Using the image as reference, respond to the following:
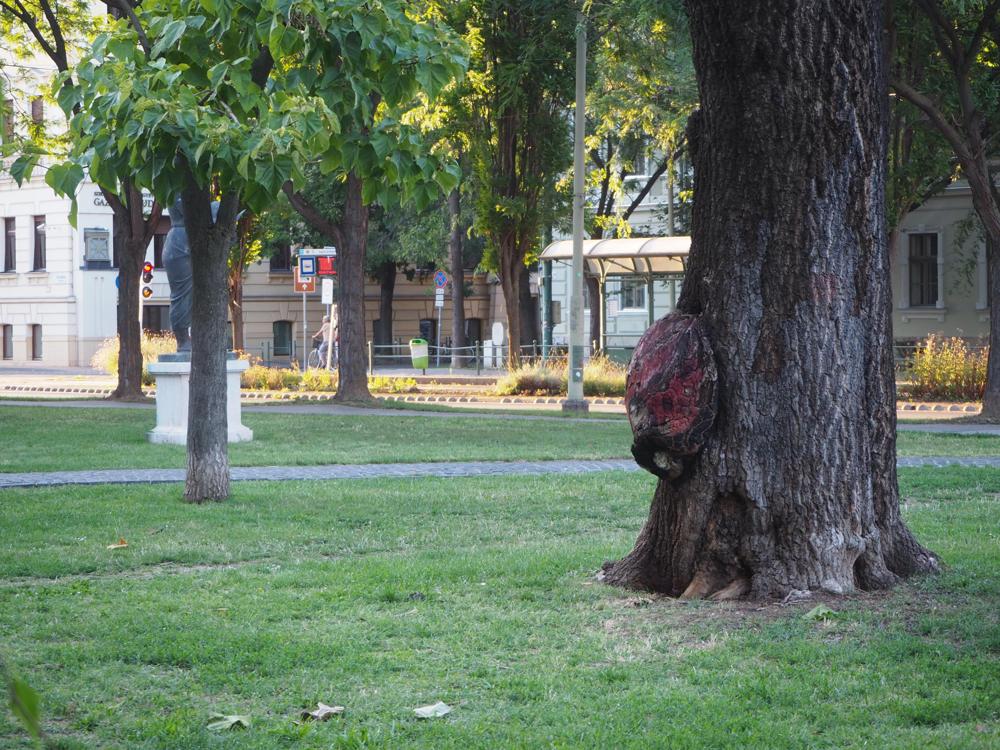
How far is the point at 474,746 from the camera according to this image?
13.7 feet

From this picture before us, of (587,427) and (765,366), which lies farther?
(587,427)

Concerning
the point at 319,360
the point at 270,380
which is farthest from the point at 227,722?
the point at 319,360

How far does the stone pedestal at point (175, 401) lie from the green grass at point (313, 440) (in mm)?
286

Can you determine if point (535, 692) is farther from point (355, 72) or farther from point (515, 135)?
point (515, 135)

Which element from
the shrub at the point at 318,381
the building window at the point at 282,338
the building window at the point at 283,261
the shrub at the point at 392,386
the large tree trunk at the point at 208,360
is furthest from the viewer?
the building window at the point at 282,338

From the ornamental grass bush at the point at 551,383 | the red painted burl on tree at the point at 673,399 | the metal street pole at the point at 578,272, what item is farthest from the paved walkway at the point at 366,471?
the ornamental grass bush at the point at 551,383

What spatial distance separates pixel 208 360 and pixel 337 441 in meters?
6.58

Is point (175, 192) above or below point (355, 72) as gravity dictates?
below

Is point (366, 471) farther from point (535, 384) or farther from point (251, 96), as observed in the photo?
point (535, 384)

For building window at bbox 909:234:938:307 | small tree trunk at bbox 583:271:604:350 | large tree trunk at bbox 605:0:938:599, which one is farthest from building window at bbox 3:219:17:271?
large tree trunk at bbox 605:0:938:599

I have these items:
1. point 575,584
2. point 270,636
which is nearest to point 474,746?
point 270,636

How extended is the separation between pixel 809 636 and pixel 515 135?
23355 millimetres

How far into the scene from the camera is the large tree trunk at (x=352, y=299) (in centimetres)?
2516

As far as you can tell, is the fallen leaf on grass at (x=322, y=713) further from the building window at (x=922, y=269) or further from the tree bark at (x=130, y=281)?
the building window at (x=922, y=269)
